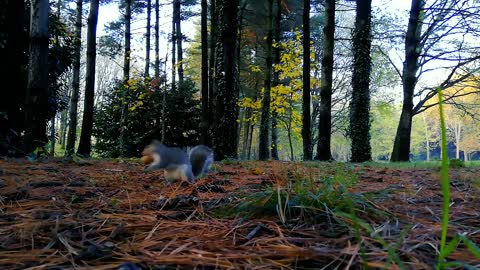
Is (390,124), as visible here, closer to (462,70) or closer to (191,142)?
(462,70)

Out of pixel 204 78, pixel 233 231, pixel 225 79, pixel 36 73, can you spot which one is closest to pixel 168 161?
pixel 233 231

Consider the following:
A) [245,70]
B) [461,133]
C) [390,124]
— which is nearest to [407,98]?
[245,70]

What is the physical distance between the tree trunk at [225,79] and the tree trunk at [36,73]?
3164mm

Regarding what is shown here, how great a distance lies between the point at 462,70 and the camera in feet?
49.3

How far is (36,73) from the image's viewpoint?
4723 mm

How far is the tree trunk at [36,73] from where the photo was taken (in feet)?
15.3

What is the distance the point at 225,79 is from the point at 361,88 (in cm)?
424

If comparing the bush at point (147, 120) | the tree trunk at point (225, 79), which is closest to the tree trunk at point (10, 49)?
the tree trunk at point (225, 79)

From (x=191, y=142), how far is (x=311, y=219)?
581 inches

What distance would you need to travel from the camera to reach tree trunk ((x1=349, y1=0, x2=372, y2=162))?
942 cm

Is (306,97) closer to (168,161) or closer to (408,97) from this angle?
(408,97)

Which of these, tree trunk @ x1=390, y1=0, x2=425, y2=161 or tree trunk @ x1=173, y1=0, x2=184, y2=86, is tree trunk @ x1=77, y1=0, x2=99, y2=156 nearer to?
tree trunk @ x1=390, y1=0, x2=425, y2=161

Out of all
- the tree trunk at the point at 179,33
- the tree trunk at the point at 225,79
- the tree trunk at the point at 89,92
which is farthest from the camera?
the tree trunk at the point at 179,33

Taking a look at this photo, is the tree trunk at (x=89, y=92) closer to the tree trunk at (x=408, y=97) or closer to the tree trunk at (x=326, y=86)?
the tree trunk at (x=326, y=86)
